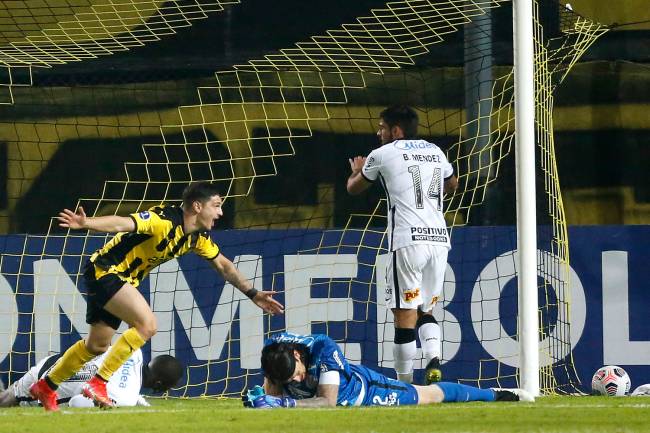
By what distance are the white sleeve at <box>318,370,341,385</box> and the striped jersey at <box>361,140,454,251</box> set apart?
154cm

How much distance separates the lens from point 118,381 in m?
8.48

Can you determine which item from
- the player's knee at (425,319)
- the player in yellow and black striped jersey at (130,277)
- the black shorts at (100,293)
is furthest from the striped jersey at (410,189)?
the black shorts at (100,293)

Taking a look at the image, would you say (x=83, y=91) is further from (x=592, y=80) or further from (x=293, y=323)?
(x=592, y=80)

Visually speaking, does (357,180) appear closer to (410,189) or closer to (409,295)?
(410,189)

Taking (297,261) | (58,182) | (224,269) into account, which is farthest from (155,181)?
(224,269)

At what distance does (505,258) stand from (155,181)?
3.00 metres

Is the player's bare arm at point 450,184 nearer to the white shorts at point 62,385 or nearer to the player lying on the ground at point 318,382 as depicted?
the player lying on the ground at point 318,382

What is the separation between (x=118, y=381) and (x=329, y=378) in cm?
167

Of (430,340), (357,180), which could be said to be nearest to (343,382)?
(430,340)

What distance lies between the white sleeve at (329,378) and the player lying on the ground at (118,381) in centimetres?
151

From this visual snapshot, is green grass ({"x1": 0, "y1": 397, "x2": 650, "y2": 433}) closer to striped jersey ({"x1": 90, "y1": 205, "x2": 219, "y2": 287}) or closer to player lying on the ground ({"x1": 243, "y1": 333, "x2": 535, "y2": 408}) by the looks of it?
player lying on the ground ({"x1": 243, "y1": 333, "x2": 535, "y2": 408})

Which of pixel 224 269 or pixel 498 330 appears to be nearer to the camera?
pixel 224 269

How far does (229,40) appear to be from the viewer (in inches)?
465

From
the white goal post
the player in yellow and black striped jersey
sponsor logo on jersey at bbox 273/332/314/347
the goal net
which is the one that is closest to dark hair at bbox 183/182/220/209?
the player in yellow and black striped jersey
